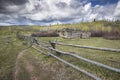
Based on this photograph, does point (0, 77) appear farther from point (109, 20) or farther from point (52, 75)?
point (109, 20)

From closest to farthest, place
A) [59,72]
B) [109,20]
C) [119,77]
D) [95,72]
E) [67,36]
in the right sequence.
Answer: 1. [119,77]
2. [95,72]
3. [59,72]
4. [67,36]
5. [109,20]

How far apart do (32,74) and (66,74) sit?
1.61 meters

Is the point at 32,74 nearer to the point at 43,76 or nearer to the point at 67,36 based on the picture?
the point at 43,76

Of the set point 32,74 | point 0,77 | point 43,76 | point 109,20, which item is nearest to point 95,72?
point 43,76

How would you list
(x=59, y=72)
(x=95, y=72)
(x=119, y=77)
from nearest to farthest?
(x=119, y=77) → (x=95, y=72) → (x=59, y=72)

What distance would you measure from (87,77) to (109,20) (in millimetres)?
38358

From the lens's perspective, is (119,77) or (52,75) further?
(52,75)

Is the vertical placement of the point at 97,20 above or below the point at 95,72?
above

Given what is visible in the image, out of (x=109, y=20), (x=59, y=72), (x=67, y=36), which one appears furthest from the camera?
(x=109, y=20)

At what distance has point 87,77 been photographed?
4.79 m

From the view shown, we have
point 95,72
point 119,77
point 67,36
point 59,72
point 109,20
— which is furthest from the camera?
point 109,20

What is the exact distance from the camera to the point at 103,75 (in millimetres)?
4906

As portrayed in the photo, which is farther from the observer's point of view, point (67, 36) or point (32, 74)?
point (67, 36)

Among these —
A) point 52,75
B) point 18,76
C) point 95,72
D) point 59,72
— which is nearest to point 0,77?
point 18,76
